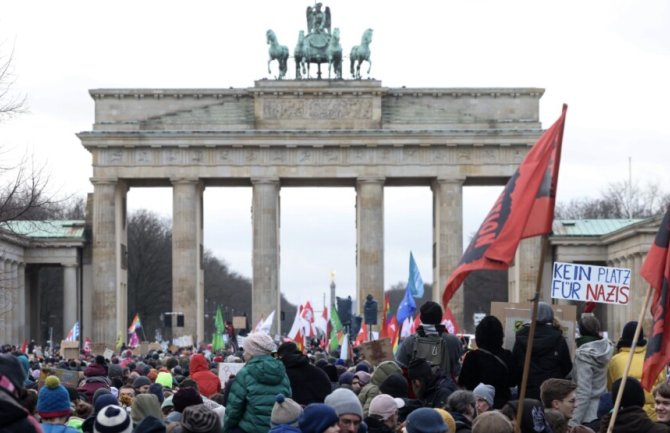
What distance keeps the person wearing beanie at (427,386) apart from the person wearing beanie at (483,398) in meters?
0.94

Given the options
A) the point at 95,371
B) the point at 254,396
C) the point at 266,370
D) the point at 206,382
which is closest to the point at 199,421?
the point at 254,396

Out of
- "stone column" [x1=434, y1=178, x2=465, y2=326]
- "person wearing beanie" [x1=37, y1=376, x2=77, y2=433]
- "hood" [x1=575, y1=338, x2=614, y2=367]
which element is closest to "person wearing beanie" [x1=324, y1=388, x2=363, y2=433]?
"person wearing beanie" [x1=37, y1=376, x2=77, y2=433]

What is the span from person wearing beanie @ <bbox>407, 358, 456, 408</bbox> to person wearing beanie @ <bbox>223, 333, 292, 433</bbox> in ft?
6.04

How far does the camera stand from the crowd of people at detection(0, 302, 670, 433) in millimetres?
13008

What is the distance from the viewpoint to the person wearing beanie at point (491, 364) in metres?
16.8

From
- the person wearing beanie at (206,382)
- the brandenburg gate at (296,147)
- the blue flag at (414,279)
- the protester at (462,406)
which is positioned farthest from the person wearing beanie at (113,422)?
the brandenburg gate at (296,147)

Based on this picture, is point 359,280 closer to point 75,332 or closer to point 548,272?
point 548,272

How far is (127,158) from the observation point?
285 feet

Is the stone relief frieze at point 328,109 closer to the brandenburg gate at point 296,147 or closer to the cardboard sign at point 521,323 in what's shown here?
the brandenburg gate at point 296,147

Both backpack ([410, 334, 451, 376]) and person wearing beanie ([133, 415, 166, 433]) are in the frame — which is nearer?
person wearing beanie ([133, 415, 166, 433])

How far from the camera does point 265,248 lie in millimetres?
88125

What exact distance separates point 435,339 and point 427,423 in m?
6.03

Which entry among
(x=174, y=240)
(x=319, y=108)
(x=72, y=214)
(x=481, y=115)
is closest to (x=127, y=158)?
(x=174, y=240)

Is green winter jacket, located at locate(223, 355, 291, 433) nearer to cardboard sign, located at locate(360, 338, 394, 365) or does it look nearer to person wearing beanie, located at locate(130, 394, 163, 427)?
person wearing beanie, located at locate(130, 394, 163, 427)
